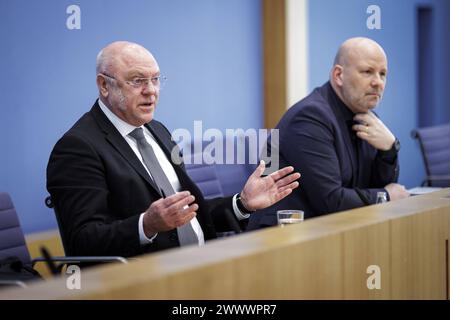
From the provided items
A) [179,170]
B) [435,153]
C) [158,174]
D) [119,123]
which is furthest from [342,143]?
[435,153]

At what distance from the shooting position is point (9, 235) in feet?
10.5

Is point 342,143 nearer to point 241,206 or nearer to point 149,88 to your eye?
point 241,206

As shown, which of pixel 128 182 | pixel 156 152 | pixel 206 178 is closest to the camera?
pixel 128 182

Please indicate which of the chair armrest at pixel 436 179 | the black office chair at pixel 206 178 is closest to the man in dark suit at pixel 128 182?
the black office chair at pixel 206 178

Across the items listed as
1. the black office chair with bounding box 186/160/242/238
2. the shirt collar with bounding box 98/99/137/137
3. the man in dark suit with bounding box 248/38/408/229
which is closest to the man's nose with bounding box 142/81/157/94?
the shirt collar with bounding box 98/99/137/137

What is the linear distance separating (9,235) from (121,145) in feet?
1.80

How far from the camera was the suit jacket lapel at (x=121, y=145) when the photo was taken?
313 centimetres

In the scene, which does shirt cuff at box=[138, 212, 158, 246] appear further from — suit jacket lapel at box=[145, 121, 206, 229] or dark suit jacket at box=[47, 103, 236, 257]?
suit jacket lapel at box=[145, 121, 206, 229]

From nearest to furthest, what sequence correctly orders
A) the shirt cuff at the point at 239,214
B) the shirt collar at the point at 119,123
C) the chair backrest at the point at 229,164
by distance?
the shirt collar at the point at 119,123
the shirt cuff at the point at 239,214
the chair backrest at the point at 229,164

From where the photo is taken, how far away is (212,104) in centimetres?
565

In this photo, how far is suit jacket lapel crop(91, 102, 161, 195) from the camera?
123 inches

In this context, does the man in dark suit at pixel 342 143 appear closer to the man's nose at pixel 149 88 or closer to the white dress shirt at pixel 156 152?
the white dress shirt at pixel 156 152

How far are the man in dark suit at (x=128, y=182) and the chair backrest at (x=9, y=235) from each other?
29cm
